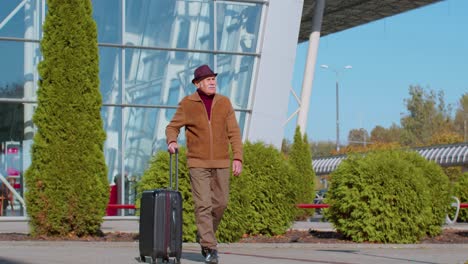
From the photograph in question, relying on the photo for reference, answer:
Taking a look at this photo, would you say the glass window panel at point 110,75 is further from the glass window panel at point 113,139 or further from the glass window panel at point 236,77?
the glass window panel at point 236,77

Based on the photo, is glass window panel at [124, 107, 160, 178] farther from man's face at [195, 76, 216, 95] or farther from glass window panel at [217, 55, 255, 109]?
man's face at [195, 76, 216, 95]

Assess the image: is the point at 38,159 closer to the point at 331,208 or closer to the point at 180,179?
the point at 180,179

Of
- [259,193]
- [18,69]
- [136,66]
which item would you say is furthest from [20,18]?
[259,193]

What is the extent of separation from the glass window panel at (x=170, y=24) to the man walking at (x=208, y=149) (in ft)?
40.5

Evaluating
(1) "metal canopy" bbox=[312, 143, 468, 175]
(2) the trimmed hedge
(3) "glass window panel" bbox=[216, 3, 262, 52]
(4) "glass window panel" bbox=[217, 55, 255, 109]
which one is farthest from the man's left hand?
(1) "metal canopy" bbox=[312, 143, 468, 175]

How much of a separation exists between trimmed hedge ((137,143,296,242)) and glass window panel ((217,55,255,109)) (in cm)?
710

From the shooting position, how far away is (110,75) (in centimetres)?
2175

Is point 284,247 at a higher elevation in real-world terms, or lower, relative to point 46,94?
lower

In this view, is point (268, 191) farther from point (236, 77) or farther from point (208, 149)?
point (236, 77)

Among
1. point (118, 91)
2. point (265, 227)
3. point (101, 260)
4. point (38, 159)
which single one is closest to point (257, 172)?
point (265, 227)

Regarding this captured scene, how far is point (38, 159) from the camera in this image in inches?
573

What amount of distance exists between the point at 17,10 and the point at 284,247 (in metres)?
9.59

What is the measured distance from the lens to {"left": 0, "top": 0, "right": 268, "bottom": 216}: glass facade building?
825 inches

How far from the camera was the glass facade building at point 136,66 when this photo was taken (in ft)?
68.7
